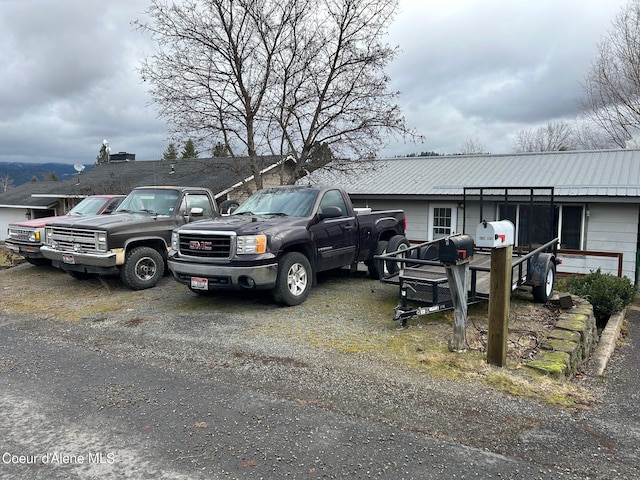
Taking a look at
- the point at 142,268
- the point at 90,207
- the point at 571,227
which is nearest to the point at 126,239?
the point at 142,268

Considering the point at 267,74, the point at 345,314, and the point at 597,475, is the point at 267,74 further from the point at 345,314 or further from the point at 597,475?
the point at 597,475

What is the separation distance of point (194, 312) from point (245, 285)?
1076 mm

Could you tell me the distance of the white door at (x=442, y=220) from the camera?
15.2 meters

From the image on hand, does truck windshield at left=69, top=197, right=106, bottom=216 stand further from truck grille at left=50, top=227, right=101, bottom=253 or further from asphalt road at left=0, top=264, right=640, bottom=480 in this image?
asphalt road at left=0, top=264, right=640, bottom=480

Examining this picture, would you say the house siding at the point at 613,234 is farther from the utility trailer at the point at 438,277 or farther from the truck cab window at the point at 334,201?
the truck cab window at the point at 334,201

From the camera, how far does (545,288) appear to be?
24.2 ft

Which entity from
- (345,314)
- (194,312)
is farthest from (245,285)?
(345,314)

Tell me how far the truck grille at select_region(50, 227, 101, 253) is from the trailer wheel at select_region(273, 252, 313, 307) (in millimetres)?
3548

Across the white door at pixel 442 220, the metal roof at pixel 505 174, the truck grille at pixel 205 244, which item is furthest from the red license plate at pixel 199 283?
the white door at pixel 442 220

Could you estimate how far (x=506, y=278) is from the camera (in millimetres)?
4742

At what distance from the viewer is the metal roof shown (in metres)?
13.2

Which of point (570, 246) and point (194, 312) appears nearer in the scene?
point (194, 312)

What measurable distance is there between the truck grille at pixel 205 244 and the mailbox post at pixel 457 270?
3168 mm

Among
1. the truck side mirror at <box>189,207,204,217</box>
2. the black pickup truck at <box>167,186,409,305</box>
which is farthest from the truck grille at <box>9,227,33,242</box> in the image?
the black pickup truck at <box>167,186,409,305</box>
